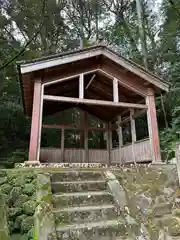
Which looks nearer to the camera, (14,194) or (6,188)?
(14,194)

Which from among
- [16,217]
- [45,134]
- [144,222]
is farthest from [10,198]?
[45,134]

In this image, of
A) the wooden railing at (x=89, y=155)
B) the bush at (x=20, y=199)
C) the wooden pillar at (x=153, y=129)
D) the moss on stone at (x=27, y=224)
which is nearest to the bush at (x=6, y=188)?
the bush at (x=20, y=199)

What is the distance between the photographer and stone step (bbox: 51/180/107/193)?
3.89 meters

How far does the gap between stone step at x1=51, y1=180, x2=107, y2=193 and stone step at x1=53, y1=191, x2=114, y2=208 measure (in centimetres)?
16

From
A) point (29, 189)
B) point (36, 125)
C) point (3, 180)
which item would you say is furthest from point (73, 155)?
point (29, 189)

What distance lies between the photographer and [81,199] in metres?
3.63

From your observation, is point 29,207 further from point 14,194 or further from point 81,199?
point 81,199

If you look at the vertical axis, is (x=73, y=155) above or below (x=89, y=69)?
below

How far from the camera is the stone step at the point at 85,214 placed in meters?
3.13

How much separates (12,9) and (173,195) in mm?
16547

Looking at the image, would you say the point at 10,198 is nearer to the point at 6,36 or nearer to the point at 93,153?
the point at 93,153

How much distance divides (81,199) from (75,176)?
77cm

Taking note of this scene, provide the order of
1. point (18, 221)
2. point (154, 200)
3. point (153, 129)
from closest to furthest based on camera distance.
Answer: point (18, 221), point (154, 200), point (153, 129)

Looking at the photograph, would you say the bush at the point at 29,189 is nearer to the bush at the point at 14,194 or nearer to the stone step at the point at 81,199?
the bush at the point at 14,194
